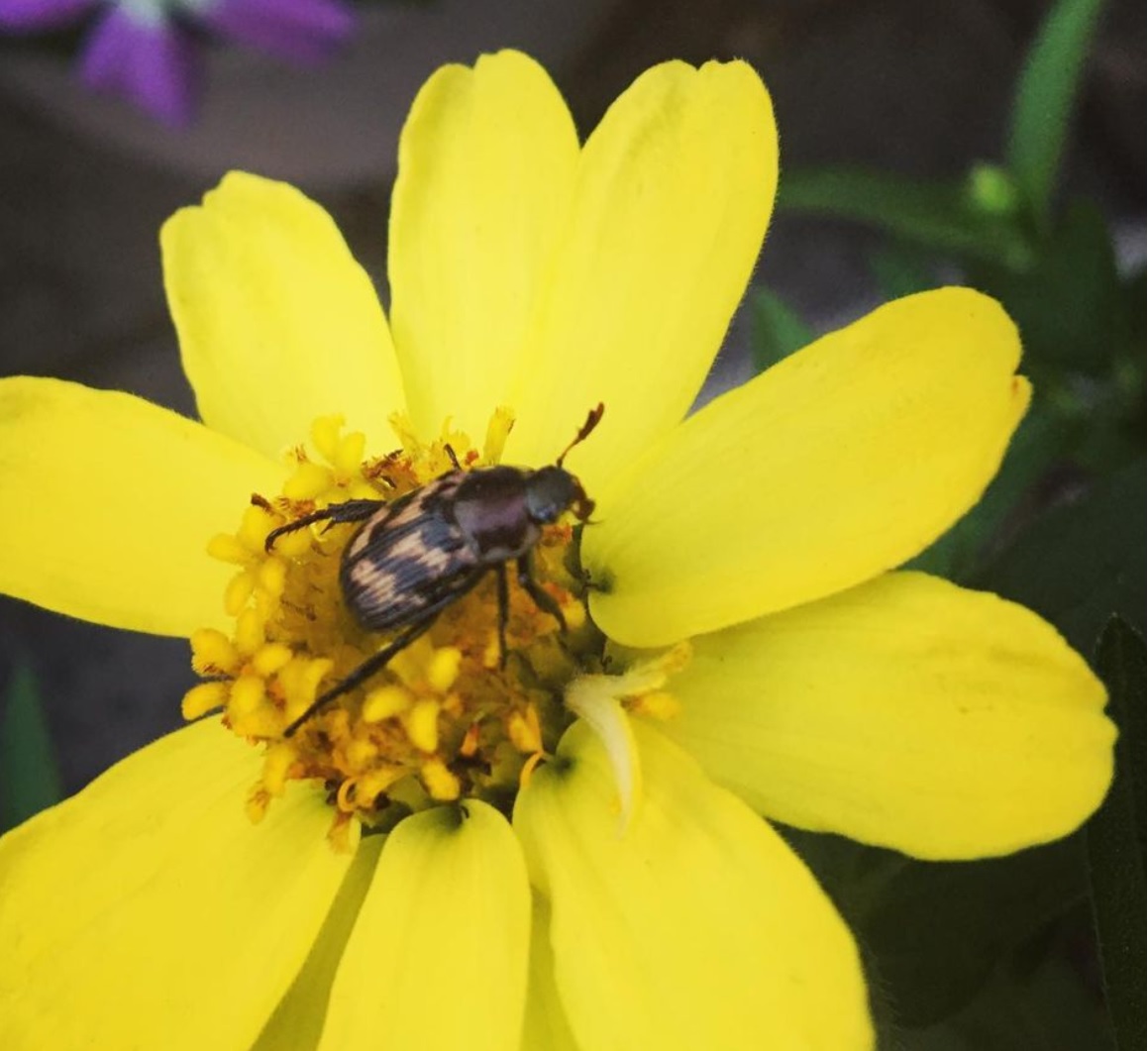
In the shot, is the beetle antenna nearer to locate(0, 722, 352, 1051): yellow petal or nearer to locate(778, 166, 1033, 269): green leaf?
locate(0, 722, 352, 1051): yellow petal

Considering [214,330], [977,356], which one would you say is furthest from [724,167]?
[214,330]

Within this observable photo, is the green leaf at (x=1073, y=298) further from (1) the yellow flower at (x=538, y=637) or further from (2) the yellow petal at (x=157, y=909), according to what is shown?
(2) the yellow petal at (x=157, y=909)


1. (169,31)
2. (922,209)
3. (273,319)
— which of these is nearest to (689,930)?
(273,319)

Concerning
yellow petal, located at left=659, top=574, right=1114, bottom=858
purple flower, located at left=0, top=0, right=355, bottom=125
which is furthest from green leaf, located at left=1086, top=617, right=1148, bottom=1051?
purple flower, located at left=0, top=0, right=355, bottom=125

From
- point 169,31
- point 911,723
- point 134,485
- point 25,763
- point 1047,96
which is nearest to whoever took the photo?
point 911,723

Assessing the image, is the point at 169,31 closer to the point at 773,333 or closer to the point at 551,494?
the point at 773,333

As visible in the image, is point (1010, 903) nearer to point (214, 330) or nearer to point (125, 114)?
point (214, 330)

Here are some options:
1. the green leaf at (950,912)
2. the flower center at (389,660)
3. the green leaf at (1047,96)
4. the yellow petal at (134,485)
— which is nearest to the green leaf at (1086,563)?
the green leaf at (950,912)
